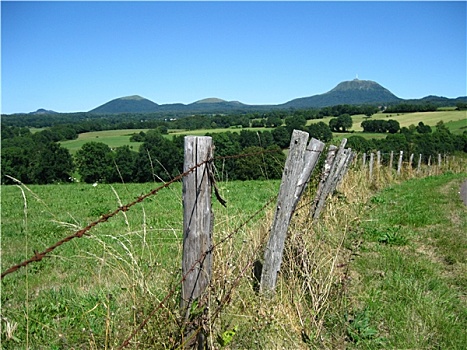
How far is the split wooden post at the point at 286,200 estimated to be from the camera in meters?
3.73

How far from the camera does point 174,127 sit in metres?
75.8

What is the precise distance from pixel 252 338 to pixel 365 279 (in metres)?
2.26

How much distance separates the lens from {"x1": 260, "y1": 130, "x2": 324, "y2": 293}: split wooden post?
12.2ft

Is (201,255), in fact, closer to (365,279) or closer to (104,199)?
(365,279)

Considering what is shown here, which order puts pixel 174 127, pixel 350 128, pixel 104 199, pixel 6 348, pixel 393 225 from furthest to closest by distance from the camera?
pixel 174 127
pixel 350 128
pixel 104 199
pixel 393 225
pixel 6 348

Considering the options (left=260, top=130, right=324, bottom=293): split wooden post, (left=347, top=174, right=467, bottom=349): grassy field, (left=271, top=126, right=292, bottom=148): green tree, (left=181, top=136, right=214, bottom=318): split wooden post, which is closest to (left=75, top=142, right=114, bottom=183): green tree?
(left=271, top=126, right=292, bottom=148): green tree

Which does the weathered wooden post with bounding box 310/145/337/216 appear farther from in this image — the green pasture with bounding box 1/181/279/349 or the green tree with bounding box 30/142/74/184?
the green tree with bounding box 30/142/74/184

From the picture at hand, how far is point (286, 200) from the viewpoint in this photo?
374 cm

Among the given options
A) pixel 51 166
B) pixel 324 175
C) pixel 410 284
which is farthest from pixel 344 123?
pixel 410 284

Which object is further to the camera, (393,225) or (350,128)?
(350,128)

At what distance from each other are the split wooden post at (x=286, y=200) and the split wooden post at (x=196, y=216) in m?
1.19

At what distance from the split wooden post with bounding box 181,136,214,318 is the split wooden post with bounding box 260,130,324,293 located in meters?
1.19

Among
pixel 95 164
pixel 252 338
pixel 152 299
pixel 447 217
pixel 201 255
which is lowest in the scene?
pixel 95 164

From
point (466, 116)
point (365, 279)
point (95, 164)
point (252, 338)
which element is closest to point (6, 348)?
point (252, 338)
